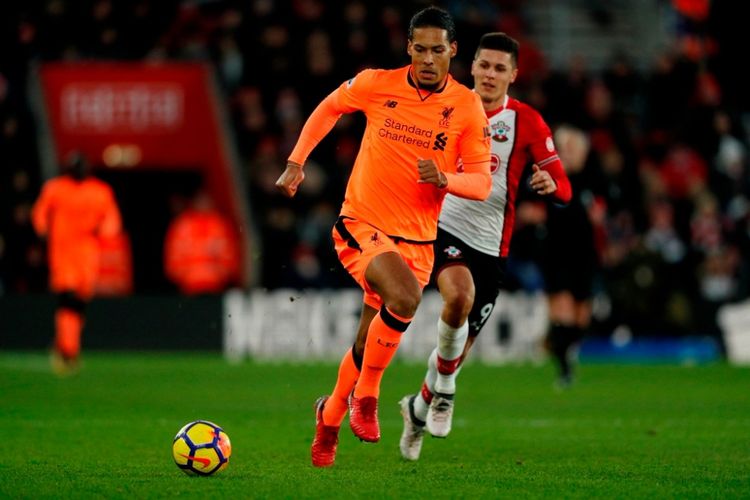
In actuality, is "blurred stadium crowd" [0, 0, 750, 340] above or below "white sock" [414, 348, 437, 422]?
below

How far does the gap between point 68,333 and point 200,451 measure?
31.0 ft

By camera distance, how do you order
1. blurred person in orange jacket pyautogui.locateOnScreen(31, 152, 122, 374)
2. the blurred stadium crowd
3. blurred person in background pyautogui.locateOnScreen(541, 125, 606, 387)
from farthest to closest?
1. the blurred stadium crowd
2. blurred person in orange jacket pyautogui.locateOnScreen(31, 152, 122, 374)
3. blurred person in background pyautogui.locateOnScreen(541, 125, 606, 387)

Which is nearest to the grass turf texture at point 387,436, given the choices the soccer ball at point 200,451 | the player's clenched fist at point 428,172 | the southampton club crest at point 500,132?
the soccer ball at point 200,451

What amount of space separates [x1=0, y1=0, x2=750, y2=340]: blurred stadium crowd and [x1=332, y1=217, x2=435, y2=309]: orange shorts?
35.6 ft

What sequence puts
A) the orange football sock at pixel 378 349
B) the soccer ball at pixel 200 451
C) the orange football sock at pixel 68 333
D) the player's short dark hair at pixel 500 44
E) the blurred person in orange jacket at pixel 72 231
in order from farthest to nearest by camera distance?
the blurred person in orange jacket at pixel 72 231 < the orange football sock at pixel 68 333 < the player's short dark hair at pixel 500 44 < the orange football sock at pixel 378 349 < the soccer ball at pixel 200 451

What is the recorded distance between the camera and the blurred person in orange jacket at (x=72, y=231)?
16.0m

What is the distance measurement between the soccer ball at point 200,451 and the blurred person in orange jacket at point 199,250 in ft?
40.8

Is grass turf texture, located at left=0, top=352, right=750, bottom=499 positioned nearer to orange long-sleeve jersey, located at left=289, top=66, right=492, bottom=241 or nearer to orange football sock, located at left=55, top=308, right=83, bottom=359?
orange football sock, located at left=55, top=308, right=83, bottom=359

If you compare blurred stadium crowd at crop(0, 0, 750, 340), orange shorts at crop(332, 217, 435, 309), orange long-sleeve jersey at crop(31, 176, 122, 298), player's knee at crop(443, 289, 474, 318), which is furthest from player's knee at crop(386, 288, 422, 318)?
blurred stadium crowd at crop(0, 0, 750, 340)

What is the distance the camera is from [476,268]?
8.64 m

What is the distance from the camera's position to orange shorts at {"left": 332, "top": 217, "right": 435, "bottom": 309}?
7375mm

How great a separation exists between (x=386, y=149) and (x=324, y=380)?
24.6 feet

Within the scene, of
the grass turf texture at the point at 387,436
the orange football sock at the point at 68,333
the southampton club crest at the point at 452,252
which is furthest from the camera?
the orange football sock at the point at 68,333

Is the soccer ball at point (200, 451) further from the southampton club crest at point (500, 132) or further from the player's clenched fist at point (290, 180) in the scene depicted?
the southampton club crest at point (500, 132)
